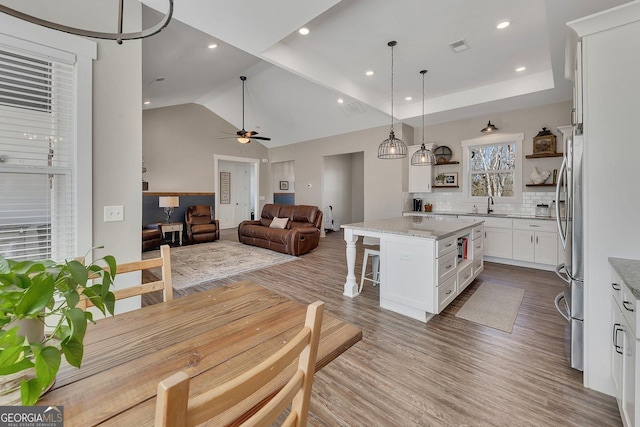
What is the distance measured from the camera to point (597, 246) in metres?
1.76

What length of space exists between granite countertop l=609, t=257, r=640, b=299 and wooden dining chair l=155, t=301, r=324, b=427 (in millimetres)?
1447

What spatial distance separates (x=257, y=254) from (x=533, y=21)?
5.45 m

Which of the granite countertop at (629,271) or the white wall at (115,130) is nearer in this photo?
the granite countertop at (629,271)

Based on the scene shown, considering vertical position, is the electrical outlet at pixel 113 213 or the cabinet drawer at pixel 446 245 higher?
the electrical outlet at pixel 113 213

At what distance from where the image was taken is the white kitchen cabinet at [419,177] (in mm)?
6094

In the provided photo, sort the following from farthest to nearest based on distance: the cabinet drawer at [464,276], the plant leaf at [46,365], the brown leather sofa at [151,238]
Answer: the brown leather sofa at [151,238] → the cabinet drawer at [464,276] → the plant leaf at [46,365]

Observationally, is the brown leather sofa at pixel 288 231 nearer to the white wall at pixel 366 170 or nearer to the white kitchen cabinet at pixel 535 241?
the white wall at pixel 366 170

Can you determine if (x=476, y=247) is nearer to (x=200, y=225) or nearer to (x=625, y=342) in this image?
(x=625, y=342)

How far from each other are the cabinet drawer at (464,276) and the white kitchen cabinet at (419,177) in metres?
2.95

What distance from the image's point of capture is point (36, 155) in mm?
1799

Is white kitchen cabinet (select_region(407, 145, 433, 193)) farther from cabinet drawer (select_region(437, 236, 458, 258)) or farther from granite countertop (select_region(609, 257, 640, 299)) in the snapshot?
granite countertop (select_region(609, 257, 640, 299))

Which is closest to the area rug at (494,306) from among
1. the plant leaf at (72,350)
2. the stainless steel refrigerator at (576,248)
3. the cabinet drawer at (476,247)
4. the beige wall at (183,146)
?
the cabinet drawer at (476,247)

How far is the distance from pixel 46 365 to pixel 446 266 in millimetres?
2944

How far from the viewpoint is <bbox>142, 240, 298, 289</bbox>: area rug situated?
13.8 ft
